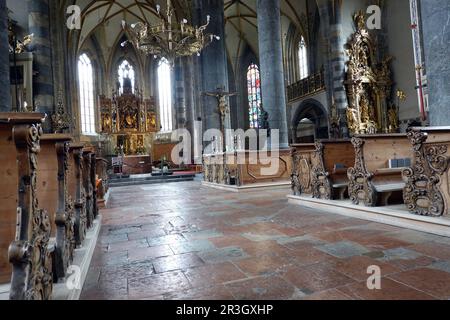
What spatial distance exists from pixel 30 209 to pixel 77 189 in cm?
193

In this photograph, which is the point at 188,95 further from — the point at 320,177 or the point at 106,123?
the point at 320,177

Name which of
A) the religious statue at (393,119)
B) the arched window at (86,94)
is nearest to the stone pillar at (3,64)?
the religious statue at (393,119)

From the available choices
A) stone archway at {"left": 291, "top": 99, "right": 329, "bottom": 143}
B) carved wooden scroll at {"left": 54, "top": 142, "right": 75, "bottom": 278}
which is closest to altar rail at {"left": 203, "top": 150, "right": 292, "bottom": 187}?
carved wooden scroll at {"left": 54, "top": 142, "right": 75, "bottom": 278}

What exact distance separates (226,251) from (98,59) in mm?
25745

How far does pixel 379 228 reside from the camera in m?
3.75

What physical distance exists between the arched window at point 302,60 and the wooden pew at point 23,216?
21.0m

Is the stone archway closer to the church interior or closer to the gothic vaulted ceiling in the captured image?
the church interior

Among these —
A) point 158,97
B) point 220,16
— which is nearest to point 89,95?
point 158,97

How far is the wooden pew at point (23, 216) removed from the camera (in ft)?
5.13

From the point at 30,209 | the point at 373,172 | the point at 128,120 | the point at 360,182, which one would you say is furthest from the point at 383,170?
the point at 128,120

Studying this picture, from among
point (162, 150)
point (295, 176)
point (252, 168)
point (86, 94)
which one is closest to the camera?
point (295, 176)

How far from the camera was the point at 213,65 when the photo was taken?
1314 centimetres

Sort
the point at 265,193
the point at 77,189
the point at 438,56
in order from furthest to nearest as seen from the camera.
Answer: the point at 265,193 → the point at 438,56 → the point at 77,189

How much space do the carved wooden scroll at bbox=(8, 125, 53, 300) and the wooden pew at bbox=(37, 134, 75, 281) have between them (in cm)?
47
